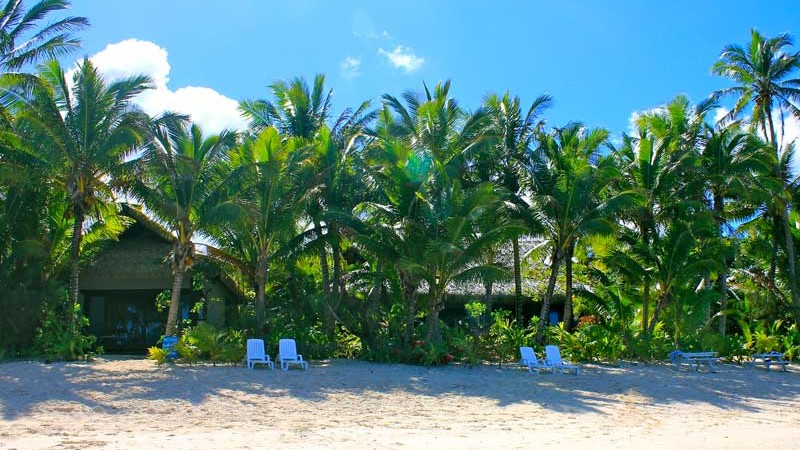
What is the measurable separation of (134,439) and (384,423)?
338cm

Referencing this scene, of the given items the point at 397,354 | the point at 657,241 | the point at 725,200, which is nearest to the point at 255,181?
the point at 397,354

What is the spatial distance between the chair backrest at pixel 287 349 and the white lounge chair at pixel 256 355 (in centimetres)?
31

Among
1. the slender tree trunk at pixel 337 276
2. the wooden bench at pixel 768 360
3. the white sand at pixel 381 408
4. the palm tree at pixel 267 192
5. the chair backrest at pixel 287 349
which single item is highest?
the palm tree at pixel 267 192

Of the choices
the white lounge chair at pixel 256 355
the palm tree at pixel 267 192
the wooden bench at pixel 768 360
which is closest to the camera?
the white lounge chair at pixel 256 355

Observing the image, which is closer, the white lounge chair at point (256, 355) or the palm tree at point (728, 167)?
the white lounge chair at point (256, 355)

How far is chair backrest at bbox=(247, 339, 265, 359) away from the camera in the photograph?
1423 centimetres

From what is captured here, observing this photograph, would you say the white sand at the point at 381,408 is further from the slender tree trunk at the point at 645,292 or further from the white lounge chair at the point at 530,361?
the slender tree trunk at the point at 645,292

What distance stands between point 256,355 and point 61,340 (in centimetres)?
413

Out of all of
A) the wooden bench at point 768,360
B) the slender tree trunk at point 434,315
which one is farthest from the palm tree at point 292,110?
the wooden bench at point 768,360

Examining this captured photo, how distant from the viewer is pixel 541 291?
68.4ft

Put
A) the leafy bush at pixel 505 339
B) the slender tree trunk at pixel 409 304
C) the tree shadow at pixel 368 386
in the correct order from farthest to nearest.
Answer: the leafy bush at pixel 505 339 → the slender tree trunk at pixel 409 304 → the tree shadow at pixel 368 386

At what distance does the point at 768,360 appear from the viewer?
17.7 meters

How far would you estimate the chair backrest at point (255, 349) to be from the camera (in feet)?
46.7

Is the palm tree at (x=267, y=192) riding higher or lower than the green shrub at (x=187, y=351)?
higher
